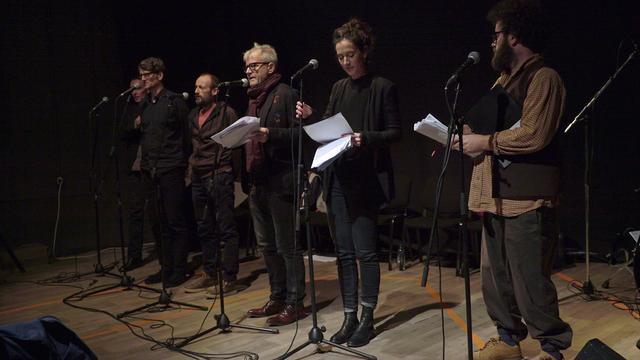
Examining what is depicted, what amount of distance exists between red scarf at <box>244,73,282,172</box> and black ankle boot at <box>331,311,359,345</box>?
3.46 feet

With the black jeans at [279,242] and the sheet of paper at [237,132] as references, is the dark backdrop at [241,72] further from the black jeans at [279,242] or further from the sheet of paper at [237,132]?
the sheet of paper at [237,132]

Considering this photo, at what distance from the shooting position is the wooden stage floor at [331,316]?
3.58m

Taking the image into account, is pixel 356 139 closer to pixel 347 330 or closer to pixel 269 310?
pixel 347 330

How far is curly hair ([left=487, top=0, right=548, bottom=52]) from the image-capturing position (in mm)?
2809

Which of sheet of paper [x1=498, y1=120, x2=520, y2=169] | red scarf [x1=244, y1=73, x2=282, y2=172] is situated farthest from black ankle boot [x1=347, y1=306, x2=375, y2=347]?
sheet of paper [x1=498, y1=120, x2=520, y2=169]

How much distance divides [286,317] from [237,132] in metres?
1.26

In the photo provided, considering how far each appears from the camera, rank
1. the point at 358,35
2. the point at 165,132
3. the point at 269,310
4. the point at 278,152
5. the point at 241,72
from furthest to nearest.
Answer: the point at 241,72, the point at 165,132, the point at 269,310, the point at 278,152, the point at 358,35

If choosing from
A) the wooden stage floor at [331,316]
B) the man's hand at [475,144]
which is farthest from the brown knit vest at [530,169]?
the wooden stage floor at [331,316]

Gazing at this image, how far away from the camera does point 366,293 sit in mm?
3615

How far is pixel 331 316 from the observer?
4.26 m

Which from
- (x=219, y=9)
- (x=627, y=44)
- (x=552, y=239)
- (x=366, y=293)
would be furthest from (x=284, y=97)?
(x=219, y=9)

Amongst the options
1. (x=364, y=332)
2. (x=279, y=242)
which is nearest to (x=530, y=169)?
(x=364, y=332)

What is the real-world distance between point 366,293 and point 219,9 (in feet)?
16.0

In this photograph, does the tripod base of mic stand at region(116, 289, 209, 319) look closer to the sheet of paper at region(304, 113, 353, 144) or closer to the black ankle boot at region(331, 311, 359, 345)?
the black ankle boot at region(331, 311, 359, 345)
